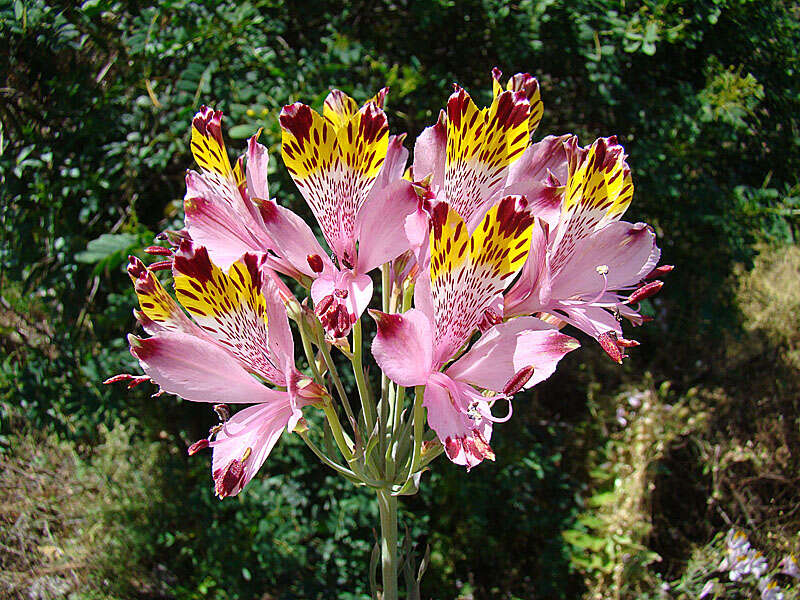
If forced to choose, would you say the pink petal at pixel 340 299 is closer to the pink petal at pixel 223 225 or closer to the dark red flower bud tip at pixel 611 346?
the pink petal at pixel 223 225

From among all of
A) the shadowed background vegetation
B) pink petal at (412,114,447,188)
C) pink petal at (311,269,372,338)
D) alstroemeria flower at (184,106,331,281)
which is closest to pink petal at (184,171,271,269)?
alstroemeria flower at (184,106,331,281)

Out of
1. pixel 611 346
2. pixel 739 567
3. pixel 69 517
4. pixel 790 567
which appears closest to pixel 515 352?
pixel 611 346

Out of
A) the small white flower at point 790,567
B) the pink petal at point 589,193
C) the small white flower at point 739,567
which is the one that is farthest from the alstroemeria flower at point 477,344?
the small white flower at point 790,567

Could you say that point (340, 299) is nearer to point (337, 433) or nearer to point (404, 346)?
point (404, 346)

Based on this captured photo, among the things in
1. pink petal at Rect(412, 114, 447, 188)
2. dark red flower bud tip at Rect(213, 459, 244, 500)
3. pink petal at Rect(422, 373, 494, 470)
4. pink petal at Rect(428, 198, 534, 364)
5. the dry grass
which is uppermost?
the dry grass

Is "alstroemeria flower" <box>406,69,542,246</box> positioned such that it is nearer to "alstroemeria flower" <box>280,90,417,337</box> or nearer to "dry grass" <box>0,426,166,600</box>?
"alstroemeria flower" <box>280,90,417,337</box>

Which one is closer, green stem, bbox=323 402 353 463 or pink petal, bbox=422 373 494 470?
pink petal, bbox=422 373 494 470
